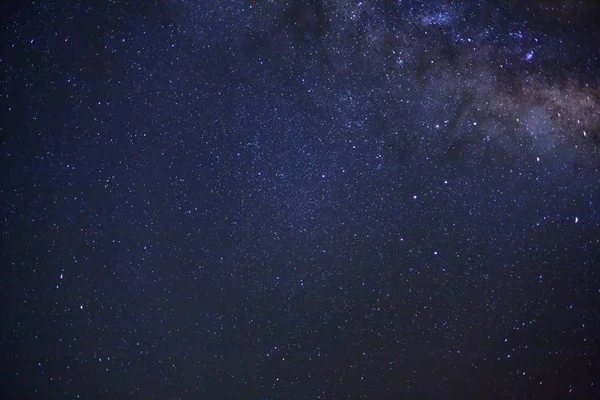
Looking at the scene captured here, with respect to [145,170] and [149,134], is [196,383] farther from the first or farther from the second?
[149,134]

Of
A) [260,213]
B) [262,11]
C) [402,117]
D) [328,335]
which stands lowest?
[328,335]

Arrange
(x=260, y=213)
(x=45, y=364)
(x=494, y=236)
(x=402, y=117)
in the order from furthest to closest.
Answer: (x=494, y=236) < (x=402, y=117) < (x=260, y=213) < (x=45, y=364)

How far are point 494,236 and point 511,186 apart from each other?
1.04 feet

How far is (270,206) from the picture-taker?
193 centimetres

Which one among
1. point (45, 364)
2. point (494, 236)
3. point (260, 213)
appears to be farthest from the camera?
point (494, 236)

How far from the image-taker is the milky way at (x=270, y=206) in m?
1.81

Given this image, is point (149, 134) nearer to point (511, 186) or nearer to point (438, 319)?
point (438, 319)

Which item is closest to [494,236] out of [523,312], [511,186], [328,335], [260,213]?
[511,186]

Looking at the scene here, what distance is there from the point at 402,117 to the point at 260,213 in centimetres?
93

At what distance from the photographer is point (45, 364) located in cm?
180

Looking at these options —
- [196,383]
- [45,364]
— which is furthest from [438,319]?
[45,364]

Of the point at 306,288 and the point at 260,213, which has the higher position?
the point at 260,213

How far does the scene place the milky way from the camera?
5.94 feet

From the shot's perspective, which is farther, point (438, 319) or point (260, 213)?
point (438, 319)
